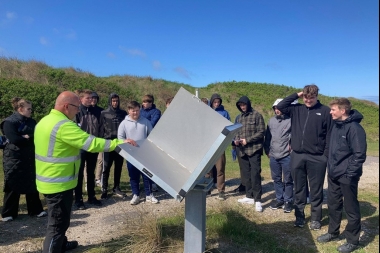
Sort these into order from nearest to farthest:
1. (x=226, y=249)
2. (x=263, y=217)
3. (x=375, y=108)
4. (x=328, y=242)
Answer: (x=226, y=249) < (x=328, y=242) < (x=263, y=217) < (x=375, y=108)

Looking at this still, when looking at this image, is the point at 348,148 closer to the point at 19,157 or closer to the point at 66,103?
the point at 66,103

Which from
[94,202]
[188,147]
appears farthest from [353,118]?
[94,202]

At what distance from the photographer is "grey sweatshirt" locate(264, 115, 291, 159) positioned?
5.69 meters

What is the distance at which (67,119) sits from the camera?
3324 millimetres

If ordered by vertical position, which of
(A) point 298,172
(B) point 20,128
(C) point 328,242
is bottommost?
(C) point 328,242

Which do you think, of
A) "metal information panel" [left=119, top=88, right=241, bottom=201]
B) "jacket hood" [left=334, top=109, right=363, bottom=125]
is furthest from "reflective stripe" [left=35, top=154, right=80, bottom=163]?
"jacket hood" [left=334, top=109, right=363, bottom=125]

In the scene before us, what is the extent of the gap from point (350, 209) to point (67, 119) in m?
3.88

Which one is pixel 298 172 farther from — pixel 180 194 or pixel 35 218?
pixel 35 218

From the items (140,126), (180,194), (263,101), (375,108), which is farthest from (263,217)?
(375,108)

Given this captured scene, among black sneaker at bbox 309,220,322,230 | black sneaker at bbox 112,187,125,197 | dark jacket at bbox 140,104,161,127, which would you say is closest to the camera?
black sneaker at bbox 309,220,322,230

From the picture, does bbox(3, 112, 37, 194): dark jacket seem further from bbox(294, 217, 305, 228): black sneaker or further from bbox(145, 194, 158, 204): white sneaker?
bbox(294, 217, 305, 228): black sneaker

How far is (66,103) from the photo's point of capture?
133 inches

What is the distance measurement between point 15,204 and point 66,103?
278 cm

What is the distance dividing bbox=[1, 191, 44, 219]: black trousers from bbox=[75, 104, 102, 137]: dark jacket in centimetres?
147
